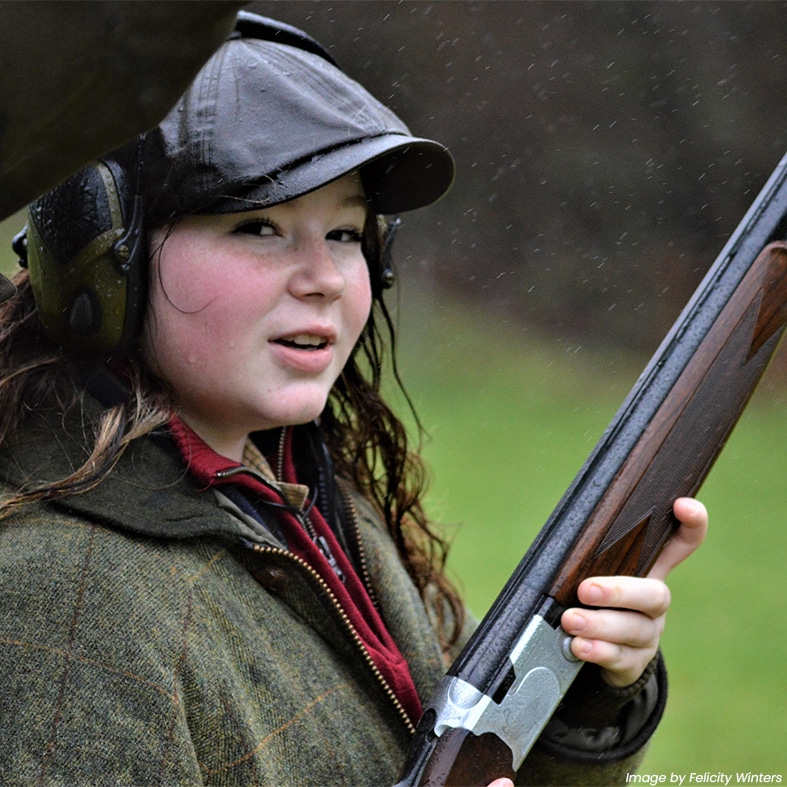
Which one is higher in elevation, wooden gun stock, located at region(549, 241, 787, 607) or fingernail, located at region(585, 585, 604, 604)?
wooden gun stock, located at region(549, 241, 787, 607)

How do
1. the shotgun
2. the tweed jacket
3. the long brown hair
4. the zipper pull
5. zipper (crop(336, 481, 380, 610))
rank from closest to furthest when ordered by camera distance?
the tweed jacket
the shotgun
the long brown hair
the zipper pull
zipper (crop(336, 481, 380, 610))

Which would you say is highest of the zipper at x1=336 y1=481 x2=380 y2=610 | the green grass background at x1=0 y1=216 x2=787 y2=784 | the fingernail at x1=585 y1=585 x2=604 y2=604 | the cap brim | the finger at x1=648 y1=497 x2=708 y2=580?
the cap brim

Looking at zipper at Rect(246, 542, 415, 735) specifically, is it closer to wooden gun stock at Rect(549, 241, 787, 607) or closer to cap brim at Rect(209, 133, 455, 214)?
wooden gun stock at Rect(549, 241, 787, 607)

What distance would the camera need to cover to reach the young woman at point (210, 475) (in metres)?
1.61

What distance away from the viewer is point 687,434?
1.98 metres

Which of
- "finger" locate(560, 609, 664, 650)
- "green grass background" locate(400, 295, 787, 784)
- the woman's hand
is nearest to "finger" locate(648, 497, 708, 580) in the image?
the woman's hand

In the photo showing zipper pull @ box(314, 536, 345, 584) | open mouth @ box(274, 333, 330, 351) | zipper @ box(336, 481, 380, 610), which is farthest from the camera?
zipper @ box(336, 481, 380, 610)

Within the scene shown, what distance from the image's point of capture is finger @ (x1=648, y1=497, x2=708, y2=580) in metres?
2.01

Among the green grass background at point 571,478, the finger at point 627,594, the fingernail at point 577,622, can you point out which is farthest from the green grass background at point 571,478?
the fingernail at point 577,622

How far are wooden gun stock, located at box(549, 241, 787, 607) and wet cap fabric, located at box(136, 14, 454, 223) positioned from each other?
671 millimetres

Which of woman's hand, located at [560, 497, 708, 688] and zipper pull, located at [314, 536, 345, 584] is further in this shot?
zipper pull, located at [314, 536, 345, 584]

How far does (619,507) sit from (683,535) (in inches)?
9.0

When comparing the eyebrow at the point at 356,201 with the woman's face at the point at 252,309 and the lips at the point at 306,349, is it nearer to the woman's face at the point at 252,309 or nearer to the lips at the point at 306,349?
the woman's face at the point at 252,309

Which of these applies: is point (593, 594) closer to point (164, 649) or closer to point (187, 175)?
point (164, 649)
